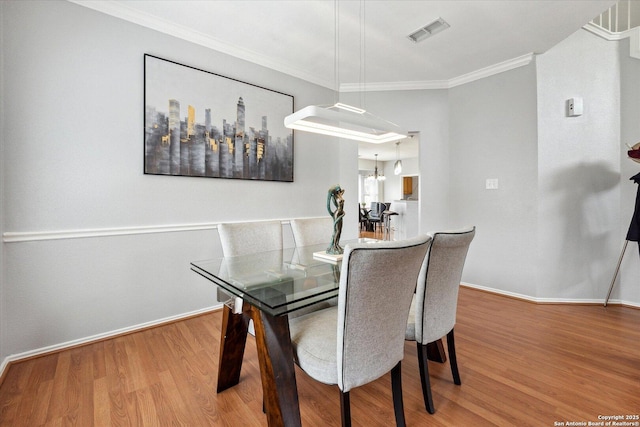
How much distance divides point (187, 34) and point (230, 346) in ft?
8.64

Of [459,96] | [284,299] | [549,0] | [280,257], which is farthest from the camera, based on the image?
[459,96]

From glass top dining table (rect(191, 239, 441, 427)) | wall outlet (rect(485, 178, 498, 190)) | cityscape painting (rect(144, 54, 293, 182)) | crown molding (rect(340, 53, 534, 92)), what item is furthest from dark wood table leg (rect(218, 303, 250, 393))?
crown molding (rect(340, 53, 534, 92))

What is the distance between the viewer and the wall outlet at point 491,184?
3342 millimetres

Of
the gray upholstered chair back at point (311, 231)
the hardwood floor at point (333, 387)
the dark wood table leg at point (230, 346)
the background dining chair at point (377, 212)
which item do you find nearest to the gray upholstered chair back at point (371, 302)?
the hardwood floor at point (333, 387)

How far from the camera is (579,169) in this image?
9.68 feet

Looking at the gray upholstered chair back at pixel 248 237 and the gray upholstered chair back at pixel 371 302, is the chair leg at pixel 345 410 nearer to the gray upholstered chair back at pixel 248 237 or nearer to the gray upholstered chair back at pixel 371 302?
the gray upholstered chair back at pixel 371 302

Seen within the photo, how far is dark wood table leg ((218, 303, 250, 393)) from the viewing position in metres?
1.62

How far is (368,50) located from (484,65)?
1411 mm

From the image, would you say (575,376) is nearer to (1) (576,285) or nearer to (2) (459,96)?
(1) (576,285)

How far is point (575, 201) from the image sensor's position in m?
2.97

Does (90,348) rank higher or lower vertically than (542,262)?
lower

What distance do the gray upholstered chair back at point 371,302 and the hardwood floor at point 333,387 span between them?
505 mm

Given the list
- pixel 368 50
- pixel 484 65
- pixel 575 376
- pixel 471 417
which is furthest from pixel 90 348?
pixel 484 65

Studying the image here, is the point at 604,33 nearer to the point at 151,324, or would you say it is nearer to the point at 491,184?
the point at 491,184
